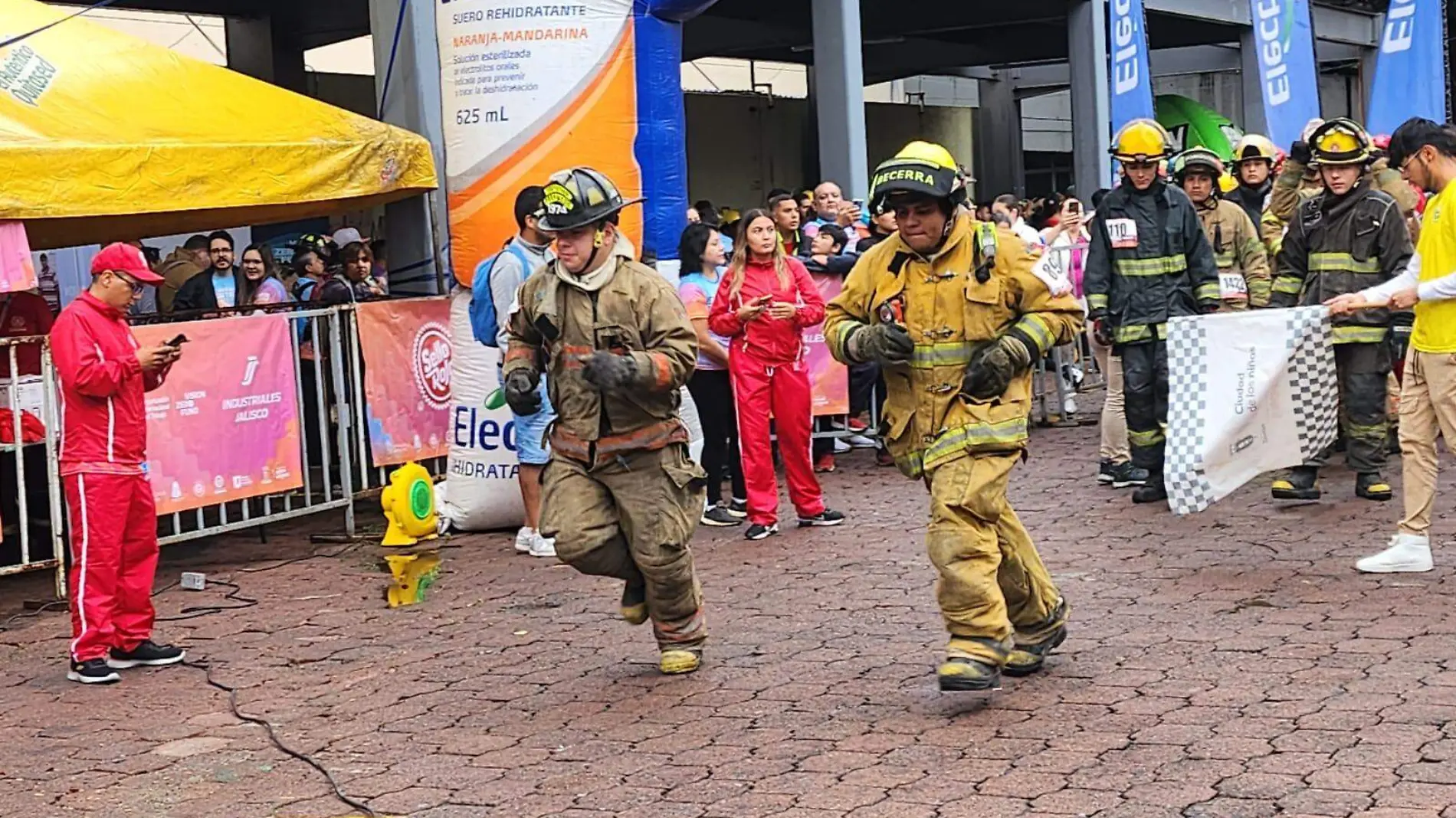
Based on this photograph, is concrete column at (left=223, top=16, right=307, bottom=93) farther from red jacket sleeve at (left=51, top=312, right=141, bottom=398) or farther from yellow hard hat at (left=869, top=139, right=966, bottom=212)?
yellow hard hat at (left=869, top=139, right=966, bottom=212)

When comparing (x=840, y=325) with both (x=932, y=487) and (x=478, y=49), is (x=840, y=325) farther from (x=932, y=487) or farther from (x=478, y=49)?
(x=478, y=49)

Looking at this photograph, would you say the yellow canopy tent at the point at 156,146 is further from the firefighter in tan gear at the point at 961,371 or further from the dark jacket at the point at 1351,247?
the dark jacket at the point at 1351,247

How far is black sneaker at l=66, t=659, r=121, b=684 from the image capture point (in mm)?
7074

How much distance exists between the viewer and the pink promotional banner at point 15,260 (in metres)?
8.42

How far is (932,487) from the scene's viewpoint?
5.91 metres

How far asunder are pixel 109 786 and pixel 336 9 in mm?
15074

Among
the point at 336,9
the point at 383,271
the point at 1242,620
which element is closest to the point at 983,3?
the point at 336,9

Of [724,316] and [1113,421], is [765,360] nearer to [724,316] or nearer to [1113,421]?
[724,316]

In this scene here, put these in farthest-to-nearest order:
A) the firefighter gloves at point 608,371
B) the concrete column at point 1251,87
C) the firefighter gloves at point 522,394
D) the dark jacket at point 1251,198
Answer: the concrete column at point 1251,87 → the dark jacket at point 1251,198 → the firefighter gloves at point 522,394 → the firefighter gloves at point 608,371

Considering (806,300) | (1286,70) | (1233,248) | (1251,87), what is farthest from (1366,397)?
(1251,87)

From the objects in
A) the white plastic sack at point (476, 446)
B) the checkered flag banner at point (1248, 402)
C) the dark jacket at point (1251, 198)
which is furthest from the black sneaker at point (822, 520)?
the dark jacket at point (1251, 198)

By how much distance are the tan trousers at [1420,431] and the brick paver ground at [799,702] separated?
30cm

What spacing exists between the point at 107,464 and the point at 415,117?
4.86 metres

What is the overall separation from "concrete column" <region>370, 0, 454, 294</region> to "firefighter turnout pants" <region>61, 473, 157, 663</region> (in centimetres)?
412
